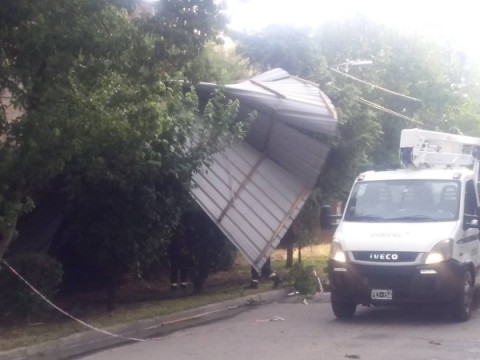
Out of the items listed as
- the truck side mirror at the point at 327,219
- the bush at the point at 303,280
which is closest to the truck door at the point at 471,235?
the truck side mirror at the point at 327,219

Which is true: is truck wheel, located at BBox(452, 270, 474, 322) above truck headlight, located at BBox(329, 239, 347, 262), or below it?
below

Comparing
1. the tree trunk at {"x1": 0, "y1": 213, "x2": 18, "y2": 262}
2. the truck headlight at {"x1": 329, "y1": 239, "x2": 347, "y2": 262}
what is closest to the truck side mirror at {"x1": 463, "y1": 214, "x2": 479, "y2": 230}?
the truck headlight at {"x1": 329, "y1": 239, "x2": 347, "y2": 262}

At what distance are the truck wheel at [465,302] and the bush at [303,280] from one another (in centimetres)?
392

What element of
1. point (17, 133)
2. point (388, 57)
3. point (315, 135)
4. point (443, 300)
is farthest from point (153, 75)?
point (388, 57)

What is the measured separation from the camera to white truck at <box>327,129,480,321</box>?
12.8 m

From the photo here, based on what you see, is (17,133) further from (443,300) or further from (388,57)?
(388,57)

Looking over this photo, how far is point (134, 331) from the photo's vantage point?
13398 millimetres

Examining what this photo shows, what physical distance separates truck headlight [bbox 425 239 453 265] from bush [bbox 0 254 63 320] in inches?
216

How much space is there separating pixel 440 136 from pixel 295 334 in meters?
5.05

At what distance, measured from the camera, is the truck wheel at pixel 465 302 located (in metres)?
13.1

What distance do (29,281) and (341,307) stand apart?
15.6ft

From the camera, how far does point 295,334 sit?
1279cm

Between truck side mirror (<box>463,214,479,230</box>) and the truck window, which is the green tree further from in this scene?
the truck window

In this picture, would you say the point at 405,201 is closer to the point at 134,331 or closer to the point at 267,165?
the point at 134,331
